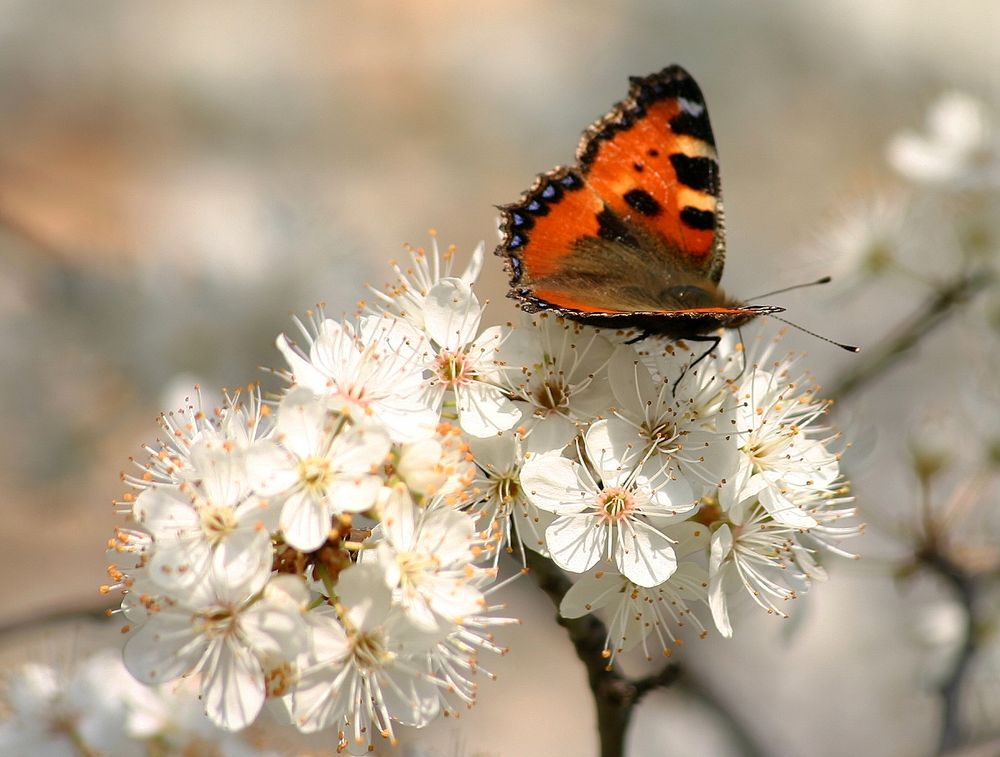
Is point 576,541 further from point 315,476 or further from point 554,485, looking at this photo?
point 315,476

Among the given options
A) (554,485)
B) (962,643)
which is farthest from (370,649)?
(962,643)

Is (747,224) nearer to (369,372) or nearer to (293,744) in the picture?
(293,744)

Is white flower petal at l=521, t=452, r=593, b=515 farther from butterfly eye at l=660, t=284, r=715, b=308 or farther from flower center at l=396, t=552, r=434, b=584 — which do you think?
butterfly eye at l=660, t=284, r=715, b=308

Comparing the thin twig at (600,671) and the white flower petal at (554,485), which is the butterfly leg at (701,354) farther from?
the thin twig at (600,671)

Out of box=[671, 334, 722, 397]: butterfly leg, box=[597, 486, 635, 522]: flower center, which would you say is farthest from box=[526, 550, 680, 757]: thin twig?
box=[671, 334, 722, 397]: butterfly leg

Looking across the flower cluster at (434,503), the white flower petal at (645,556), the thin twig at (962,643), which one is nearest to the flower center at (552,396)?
the flower cluster at (434,503)

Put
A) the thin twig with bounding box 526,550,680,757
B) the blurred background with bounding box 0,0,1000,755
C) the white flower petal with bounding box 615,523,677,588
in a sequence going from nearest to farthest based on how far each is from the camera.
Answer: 1. the white flower petal with bounding box 615,523,677,588
2. the thin twig with bounding box 526,550,680,757
3. the blurred background with bounding box 0,0,1000,755

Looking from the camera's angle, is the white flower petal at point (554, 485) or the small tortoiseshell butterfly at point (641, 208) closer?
the white flower petal at point (554, 485)
